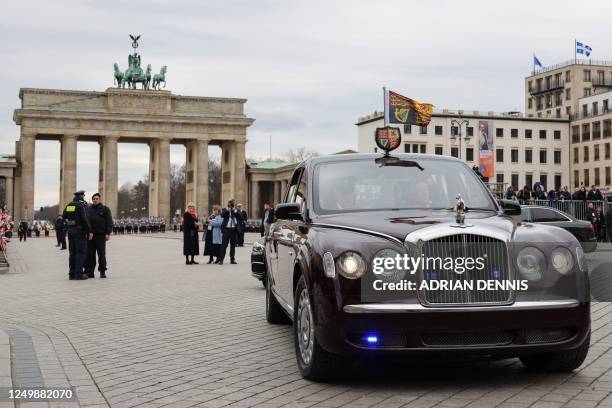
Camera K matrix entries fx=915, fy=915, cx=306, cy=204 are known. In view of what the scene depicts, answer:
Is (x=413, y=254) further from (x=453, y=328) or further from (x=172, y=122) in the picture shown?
(x=172, y=122)

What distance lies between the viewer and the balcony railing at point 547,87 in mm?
117188

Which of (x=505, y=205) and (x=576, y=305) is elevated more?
(x=505, y=205)

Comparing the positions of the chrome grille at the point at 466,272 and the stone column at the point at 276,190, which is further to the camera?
the stone column at the point at 276,190

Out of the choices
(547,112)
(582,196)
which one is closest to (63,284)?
(582,196)

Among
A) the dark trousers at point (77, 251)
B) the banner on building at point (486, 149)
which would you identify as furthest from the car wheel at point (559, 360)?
the banner on building at point (486, 149)

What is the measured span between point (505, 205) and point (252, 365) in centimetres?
271

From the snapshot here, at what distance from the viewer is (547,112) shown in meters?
Result: 120

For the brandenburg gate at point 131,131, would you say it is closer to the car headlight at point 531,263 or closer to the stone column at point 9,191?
the stone column at point 9,191

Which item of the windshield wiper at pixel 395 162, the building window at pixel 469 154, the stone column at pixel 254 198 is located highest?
the building window at pixel 469 154

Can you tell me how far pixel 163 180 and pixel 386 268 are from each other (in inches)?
3783

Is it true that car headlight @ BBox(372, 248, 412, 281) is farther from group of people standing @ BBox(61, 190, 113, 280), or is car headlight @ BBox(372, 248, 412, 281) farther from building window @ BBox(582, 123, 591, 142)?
building window @ BBox(582, 123, 591, 142)

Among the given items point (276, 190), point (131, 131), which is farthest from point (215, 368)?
point (276, 190)

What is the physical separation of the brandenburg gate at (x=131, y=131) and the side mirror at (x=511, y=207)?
89.3 meters

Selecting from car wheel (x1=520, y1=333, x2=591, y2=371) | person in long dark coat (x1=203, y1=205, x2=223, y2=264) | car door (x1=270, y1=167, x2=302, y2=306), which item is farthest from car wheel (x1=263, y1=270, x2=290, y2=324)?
person in long dark coat (x1=203, y1=205, x2=223, y2=264)
